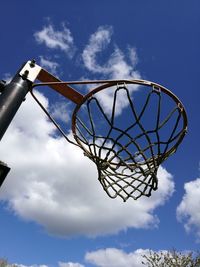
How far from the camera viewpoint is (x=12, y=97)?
319 centimetres

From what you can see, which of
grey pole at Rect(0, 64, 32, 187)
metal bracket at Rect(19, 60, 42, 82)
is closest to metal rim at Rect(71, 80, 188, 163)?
metal bracket at Rect(19, 60, 42, 82)

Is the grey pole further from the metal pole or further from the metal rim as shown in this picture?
the metal rim

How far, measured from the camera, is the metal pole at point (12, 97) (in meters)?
2.98

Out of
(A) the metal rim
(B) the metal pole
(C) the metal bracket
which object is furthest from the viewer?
(A) the metal rim

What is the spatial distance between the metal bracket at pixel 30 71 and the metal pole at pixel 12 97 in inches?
0.9

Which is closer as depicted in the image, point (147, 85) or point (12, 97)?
point (12, 97)

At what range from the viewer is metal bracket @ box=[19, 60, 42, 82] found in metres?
3.58

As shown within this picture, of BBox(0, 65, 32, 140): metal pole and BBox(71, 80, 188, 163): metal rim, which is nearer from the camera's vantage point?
BBox(0, 65, 32, 140): metal pole

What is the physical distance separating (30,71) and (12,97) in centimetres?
61

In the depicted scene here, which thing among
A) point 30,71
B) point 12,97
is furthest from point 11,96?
point 30,71

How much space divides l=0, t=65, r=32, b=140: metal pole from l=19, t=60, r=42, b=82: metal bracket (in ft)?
0.07

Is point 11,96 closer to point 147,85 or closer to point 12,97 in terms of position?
point 12,97

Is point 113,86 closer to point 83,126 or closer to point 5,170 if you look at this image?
point 83,126

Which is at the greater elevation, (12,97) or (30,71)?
(30,71)
